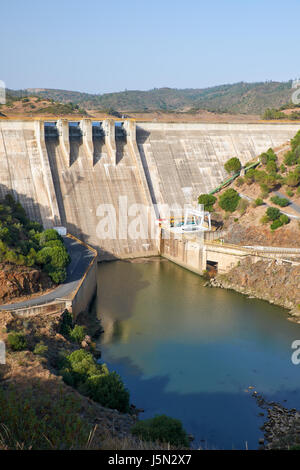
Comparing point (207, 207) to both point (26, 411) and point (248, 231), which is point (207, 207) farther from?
point (26, 411)

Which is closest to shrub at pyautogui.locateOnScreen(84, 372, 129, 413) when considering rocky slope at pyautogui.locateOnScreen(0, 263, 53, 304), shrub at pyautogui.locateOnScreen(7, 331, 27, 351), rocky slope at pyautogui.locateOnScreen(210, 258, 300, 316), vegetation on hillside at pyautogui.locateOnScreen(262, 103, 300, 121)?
shrub at pyautogui.locateOnScreen(7, 331, 27, 351)

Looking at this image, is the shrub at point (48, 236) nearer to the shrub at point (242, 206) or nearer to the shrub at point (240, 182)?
the shrub at point (242, 206)

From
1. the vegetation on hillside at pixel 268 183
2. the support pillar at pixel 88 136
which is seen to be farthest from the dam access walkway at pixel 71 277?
the vegetation on hillside at pixel 268 183

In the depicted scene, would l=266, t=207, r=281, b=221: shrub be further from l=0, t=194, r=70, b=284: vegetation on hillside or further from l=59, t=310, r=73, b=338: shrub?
l=59, t=310, r=73, b=338: shrub

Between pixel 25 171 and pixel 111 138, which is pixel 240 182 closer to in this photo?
pixel 111 138

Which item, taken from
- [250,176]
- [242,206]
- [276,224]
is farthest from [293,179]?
[276,224]
